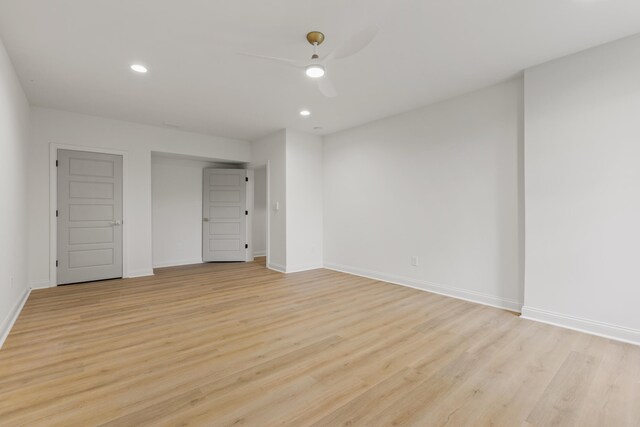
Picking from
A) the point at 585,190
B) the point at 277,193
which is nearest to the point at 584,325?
the point at 585,190

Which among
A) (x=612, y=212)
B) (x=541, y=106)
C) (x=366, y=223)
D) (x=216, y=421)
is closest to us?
(x=216, y=421)

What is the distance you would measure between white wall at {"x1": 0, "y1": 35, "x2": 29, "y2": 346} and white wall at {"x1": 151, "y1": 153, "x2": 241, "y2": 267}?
7.09 ft

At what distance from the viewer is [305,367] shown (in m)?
2.15

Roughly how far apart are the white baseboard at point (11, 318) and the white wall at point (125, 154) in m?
0.81

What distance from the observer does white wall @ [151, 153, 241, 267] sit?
6.09 metres

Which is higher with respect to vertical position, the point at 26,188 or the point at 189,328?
the point at 26,188

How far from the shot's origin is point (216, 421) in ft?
5.23

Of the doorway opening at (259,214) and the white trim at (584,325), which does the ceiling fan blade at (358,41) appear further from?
the doorway opening at (259,214)

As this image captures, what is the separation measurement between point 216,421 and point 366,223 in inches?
156

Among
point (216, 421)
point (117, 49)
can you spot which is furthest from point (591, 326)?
point (117, 49)

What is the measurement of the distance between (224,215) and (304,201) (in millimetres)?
2134

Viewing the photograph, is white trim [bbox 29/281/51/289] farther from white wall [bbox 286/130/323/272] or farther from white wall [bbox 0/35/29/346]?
white wall [bbox 286/130/323/272]

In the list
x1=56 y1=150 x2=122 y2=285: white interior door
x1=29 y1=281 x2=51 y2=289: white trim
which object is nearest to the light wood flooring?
x1=29 y1=281 x2=51 y2=289: white trim

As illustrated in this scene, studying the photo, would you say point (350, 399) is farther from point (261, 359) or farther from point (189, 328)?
point (189, 328)
